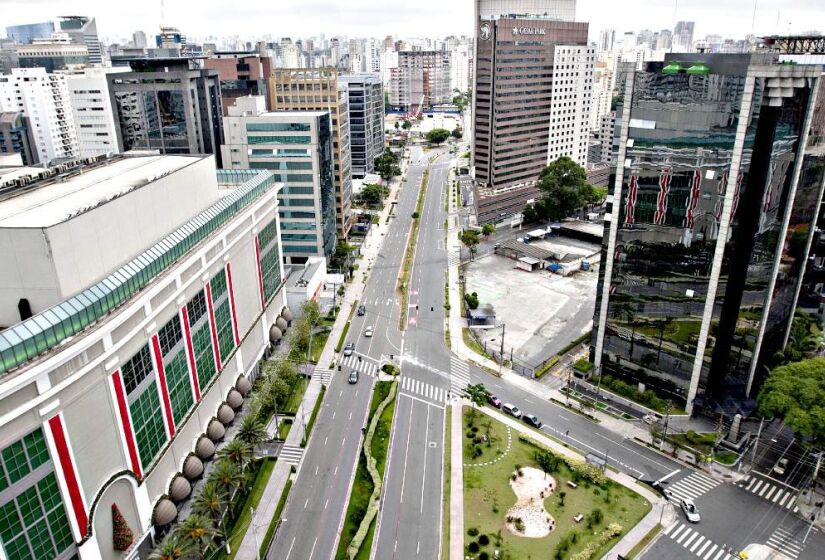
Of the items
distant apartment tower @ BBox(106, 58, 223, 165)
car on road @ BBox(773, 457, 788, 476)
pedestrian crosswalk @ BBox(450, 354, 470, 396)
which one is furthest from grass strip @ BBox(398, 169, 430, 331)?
car on road @ BBox(773, 457, 788, 476)

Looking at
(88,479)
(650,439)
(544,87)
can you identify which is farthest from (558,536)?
(544,87)

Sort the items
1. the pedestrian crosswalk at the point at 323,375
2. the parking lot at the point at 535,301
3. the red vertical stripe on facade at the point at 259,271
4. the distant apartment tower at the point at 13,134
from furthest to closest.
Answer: the distant apartment tower at the point at 13,134
the parking lot at the point at 535,301
the red vertical stripe on facade at the point at 259,271
the pedestrian crosswalk at the point at 323,375

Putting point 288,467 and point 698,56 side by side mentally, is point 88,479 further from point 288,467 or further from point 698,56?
point 698,56

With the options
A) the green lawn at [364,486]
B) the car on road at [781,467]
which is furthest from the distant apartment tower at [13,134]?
the car on road at [781,467]

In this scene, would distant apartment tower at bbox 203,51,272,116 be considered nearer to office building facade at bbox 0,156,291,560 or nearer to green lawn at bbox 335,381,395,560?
office building facade at bbox 0,156,291,560

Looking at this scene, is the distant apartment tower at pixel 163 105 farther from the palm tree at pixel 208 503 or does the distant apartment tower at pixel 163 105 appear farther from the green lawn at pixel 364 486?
the palm tree at pixel 208 503

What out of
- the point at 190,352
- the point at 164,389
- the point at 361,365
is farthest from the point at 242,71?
the point at 164,389

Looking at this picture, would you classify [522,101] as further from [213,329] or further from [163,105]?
[213,329]
